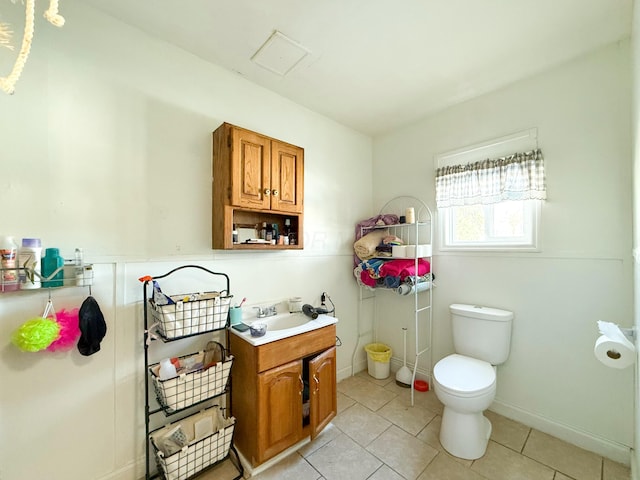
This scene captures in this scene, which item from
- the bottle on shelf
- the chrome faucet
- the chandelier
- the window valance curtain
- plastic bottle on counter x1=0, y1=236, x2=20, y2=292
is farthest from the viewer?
the bottle on shelf

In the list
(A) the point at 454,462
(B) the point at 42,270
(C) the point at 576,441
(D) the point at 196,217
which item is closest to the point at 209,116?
(D) the point at 196,217

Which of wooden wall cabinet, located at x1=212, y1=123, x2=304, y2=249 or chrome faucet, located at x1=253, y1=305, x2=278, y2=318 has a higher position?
wooden wall cabinet, located at x1=212, y1=123, x2=304, y2=249

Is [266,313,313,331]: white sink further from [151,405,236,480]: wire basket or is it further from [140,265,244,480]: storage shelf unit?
[151,405,236,480]: wire basket

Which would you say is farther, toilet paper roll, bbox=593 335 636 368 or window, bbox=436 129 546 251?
window, bbox=436 129 546 251

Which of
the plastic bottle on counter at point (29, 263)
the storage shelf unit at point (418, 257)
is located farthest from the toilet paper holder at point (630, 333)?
the plastic bottle on counter at point (29, 263)

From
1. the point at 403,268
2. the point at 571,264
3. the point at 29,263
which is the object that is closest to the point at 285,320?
the point at 403,268

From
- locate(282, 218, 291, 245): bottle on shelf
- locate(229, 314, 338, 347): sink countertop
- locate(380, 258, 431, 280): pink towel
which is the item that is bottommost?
locate(229, 314, 338, 347): sink countertop

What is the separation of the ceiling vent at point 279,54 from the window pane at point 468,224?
1.77 metres

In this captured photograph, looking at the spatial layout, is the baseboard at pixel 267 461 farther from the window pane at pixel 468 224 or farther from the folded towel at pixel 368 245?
the window pane at pixel 468 224

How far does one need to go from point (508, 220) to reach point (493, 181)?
0.33m

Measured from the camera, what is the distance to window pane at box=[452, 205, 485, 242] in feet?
7.44

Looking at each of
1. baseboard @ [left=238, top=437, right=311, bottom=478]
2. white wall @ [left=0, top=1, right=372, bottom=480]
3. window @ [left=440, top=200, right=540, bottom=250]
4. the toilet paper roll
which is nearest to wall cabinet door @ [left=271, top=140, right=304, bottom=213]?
white wall @ [left=0, top=1, right=372, bottom=480]

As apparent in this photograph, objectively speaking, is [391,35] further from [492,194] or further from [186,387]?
[186,387]

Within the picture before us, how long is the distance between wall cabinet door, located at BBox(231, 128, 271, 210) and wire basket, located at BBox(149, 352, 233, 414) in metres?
1.00
